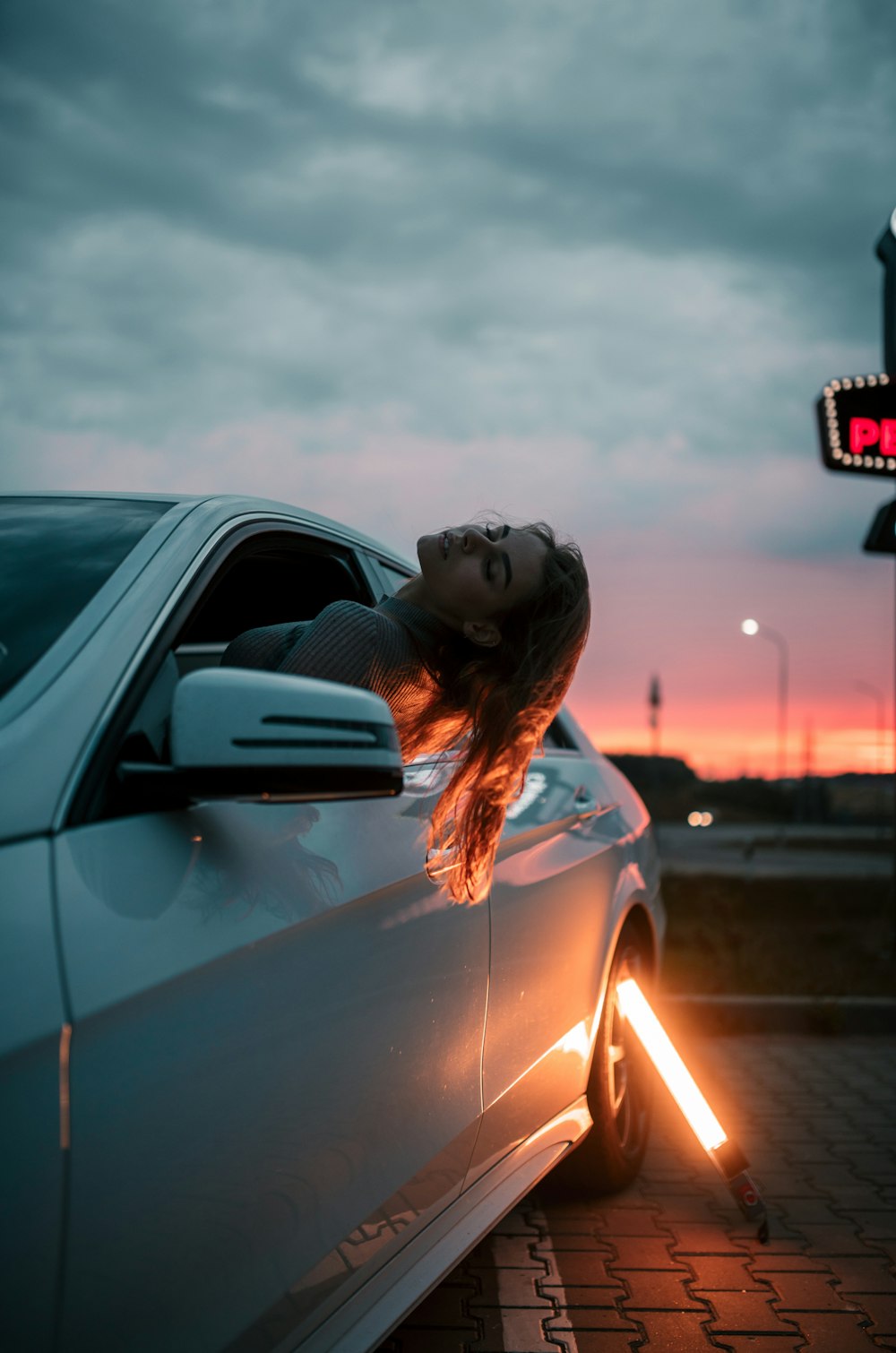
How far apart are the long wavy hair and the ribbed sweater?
4cm

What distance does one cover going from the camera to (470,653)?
2518 mm

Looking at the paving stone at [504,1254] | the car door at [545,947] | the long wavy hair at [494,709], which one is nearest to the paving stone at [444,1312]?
the paving stone at [504,1254]

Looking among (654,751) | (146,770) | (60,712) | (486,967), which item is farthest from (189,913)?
(654,751)

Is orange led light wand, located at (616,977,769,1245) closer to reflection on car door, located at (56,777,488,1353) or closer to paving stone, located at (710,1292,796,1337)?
paving stone, located at (710,1292,796,1337)

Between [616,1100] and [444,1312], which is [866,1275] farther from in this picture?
[444,1312]

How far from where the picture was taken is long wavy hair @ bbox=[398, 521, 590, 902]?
2275 mm

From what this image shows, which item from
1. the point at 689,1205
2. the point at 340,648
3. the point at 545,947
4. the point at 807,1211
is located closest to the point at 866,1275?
the point at 807,1211

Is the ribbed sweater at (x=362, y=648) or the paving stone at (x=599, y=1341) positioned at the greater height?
the ribbed sweater at (x=362, y=648)

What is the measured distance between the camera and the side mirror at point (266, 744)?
1.36 metres

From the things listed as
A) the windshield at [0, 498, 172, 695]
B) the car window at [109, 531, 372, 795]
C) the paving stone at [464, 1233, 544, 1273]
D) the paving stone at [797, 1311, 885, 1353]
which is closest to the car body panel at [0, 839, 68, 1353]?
the windshield at [0, 498, 172, 695]

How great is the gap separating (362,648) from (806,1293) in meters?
2.15

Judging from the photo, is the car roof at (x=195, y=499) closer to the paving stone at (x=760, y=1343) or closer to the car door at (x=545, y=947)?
the car door at (x=545, y=947)

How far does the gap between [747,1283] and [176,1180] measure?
2.37 meters

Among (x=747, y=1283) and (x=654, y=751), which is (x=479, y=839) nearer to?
(x=747, y=1283)
